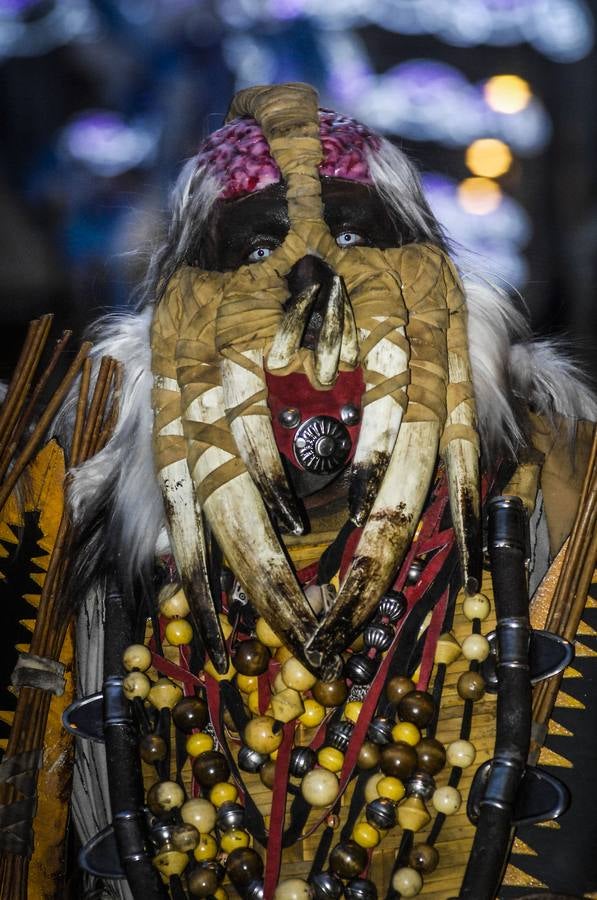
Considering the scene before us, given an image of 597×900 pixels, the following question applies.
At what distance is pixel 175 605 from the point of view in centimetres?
126

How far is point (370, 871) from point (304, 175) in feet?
2.63

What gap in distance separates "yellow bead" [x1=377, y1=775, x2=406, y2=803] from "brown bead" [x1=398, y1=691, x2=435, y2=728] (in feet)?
0.22

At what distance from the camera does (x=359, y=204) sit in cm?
122

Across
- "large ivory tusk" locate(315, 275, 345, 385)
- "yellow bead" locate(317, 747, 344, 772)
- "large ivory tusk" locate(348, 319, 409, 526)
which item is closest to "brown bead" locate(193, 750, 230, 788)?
"yellow bead" locate(317, 747, 344, 772)

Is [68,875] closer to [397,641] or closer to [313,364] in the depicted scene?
[397,641]

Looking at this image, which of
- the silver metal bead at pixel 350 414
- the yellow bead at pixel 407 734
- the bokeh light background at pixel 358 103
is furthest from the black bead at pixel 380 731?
the bokeh light background at pixel 358 103

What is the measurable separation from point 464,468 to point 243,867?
20.2 inches

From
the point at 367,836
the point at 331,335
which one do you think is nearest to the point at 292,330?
the point at 331,335

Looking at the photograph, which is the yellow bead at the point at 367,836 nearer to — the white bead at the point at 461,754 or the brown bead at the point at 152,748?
the white bead at the point at 461,754

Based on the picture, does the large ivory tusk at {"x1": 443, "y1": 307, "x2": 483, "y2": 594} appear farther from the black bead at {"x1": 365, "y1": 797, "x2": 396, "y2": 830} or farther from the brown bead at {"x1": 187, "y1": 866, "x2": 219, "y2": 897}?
the brown bead at {"x1": 187, "y1": 866, "x2": 219, "y2": 897}

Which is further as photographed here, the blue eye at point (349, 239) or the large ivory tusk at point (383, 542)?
the blue eye at point (349, 239)

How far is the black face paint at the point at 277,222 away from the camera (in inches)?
47.6

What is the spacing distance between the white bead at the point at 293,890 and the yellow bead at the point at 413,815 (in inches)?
5.0

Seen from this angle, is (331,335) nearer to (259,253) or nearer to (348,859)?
(259,253)
